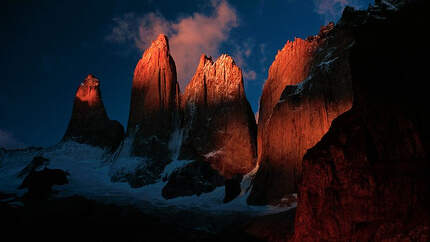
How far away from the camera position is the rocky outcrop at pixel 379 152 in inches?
403

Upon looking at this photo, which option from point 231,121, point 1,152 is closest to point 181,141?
point 231,121

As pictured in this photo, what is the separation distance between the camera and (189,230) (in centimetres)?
2942

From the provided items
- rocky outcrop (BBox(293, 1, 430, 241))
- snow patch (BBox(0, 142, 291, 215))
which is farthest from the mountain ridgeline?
snow patch (BBox(0, 142, 291, 215))

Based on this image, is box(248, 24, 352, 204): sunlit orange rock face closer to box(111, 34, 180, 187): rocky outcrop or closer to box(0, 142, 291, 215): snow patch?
box(0, 142, 291, 215): snow patch

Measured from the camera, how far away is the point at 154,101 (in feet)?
229

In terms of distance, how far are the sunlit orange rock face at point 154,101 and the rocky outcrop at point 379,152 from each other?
52390mm

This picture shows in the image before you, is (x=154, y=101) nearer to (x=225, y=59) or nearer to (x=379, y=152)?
(x=225, y=59)

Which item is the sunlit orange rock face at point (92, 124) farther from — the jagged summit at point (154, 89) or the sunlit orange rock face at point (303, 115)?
the sunlit orange rock face at point (303, 115)

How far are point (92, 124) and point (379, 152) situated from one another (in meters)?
74.7

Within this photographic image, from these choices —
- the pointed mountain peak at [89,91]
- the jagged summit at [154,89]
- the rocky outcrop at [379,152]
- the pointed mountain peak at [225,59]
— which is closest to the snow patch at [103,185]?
the jagged summit at [154,89]

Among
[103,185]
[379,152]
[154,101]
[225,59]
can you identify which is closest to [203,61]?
[225,59]

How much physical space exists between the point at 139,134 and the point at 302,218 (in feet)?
188

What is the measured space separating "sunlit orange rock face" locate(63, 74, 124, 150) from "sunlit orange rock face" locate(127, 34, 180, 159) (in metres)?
8.03

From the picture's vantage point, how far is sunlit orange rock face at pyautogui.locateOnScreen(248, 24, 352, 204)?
32594 millimetres
